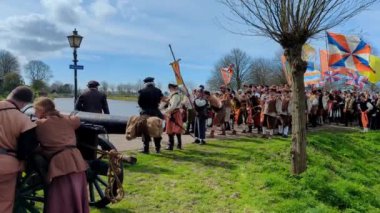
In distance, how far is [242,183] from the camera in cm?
851

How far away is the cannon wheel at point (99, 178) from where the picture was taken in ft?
19.7

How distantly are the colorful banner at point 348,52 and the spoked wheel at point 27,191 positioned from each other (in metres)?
15.1

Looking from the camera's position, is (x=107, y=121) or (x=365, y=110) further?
(x=365, y=110)

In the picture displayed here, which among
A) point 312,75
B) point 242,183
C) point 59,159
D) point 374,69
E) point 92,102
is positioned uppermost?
point 374,69

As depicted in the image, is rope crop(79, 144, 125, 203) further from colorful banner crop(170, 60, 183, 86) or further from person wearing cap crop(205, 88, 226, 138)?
person wearing cap crop(205, 88, 226, 138)

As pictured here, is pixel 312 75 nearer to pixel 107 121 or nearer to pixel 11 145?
Result: pixel 107 121

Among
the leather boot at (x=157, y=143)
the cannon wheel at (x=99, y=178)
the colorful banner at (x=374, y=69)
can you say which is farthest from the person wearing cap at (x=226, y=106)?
the cannon wheel at (x=99, y=178)

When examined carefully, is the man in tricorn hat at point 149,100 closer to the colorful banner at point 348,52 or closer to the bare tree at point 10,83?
the bare tree at point 10,83

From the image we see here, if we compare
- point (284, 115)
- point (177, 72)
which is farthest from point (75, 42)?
point (284, 115)

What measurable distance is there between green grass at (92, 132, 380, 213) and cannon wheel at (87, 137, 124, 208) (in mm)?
161

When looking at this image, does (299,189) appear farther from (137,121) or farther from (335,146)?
(335,146)

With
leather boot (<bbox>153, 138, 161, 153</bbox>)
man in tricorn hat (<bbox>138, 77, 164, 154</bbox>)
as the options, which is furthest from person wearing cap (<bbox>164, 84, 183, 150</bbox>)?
man in tricorn hat (<bbox>138, 77, 164, 154</bbox>)

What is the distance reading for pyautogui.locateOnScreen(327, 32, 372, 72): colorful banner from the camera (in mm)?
18641

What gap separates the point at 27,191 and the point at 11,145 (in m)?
0.80
